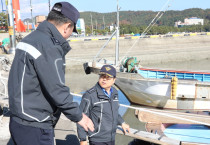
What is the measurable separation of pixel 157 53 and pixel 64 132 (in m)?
31.8

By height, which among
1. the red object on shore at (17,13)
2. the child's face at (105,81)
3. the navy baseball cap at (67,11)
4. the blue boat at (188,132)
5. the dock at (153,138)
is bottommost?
the blue boat at (188,132)

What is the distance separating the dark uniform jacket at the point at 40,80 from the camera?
1731 millimetres

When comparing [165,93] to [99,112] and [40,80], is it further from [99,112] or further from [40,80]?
[40,80]

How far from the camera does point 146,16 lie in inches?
7461

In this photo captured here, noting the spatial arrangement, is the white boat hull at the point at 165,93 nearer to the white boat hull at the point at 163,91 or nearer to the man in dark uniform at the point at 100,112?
the white boat hull at the point at 163,91

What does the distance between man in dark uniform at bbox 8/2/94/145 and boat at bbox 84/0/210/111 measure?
970 cm

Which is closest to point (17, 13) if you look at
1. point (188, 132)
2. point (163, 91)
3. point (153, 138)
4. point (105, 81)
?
point (163, 91)

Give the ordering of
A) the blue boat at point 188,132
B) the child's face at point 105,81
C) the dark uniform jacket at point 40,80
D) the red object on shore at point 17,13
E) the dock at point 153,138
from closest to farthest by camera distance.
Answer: the dark uniform jacket at point 40,80 < the child's face at point 105,81 < the dock at point 153,138 < the blue boat at point 188,132 < the red object on shore at point 17,13

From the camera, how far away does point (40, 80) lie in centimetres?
176

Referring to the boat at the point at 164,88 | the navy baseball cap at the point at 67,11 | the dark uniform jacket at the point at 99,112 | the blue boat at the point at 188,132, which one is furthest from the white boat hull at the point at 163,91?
the navy baseball cap at the point at 67,11

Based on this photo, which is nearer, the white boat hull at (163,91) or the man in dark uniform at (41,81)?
the man in dark uniform at (41,81)

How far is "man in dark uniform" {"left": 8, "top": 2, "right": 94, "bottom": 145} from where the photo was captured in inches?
68.4

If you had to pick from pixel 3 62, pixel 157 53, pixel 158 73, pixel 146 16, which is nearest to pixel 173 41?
pixel 157 53

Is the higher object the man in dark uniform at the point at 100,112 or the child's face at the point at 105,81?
the child's face at the point at 105,81
